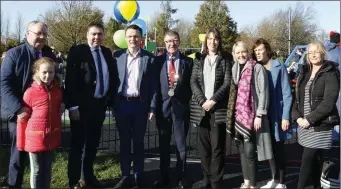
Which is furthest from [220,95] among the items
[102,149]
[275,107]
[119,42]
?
[119,42]

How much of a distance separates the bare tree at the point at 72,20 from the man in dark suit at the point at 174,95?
826 inches

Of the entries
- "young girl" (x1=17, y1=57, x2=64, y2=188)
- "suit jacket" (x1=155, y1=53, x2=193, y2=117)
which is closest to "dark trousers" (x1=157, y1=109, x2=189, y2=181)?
"suit jacket" (x1=155, y1=53, x2=193, y2=117)

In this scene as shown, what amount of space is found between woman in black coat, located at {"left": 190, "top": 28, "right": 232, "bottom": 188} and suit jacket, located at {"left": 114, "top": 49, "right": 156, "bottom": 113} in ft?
1.80

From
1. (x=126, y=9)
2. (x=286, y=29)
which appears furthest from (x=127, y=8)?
(x=286, y=29)

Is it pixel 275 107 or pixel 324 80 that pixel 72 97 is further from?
pixel 324 80

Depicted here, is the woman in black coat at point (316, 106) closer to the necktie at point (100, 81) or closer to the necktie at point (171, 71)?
the necktie at point (171, 71)

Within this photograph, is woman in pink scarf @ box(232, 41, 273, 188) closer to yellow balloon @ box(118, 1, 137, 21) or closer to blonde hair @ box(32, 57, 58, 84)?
blonde hair @ box(32, 57, 58, 84)

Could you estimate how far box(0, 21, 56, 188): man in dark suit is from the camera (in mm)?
4445

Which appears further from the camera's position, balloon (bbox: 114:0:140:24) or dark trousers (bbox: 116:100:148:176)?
balloon (bbox: 114:0:140:24)

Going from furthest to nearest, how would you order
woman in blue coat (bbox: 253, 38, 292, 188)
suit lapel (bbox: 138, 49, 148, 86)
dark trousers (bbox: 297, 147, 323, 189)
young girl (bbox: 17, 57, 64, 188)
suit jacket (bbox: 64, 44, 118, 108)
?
suit lapel (bbox: 138, 49, 148, 86)
suit jacket (bbox: 64, 44, 118, 108)
woman in blue coat (bbox: 253, 38, 292, 188)
dark trousers (bbox: 297, 147, 323, 189)
young girl (bbox: 17, 57, 64, 188)

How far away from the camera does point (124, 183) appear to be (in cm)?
533

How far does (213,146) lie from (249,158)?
51 cm

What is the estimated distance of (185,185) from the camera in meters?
5.32

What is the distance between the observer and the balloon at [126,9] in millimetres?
16000
